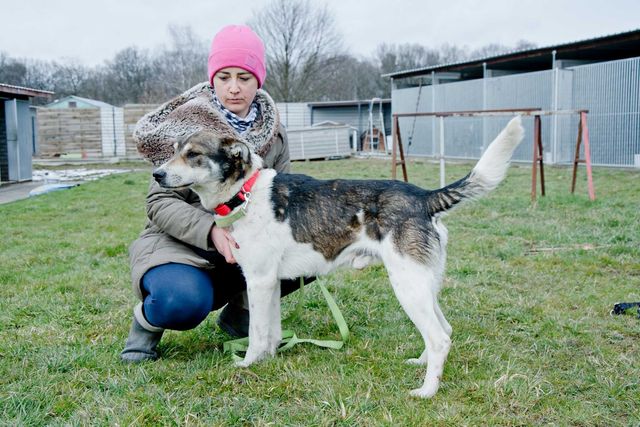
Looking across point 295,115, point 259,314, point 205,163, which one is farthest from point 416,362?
point 295,115

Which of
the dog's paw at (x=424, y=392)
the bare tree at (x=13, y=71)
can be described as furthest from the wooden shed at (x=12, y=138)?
the bare tree at (x=13, y=71)

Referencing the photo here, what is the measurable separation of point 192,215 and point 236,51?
3.29 feet

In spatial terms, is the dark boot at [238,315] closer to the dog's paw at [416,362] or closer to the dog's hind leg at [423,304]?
the dog's paw at [416,362]

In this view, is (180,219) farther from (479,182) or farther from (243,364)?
(479,182)

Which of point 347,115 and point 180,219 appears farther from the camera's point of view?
point 347,115

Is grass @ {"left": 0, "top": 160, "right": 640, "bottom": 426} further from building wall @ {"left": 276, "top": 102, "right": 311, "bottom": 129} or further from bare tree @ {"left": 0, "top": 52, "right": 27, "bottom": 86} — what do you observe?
bare tree @ {"left": 0, "top": 52, "right": 27, "bottom": 86}

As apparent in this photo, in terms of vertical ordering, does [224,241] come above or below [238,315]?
above

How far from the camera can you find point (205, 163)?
10.4ft

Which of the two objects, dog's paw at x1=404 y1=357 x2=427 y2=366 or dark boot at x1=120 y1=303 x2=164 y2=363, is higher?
dark boot at x1=120 y1=303 x2=164 y2=363

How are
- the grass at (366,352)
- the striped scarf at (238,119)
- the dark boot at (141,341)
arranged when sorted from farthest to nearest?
the striped scarf at (238,119)
the dark boot at (141,341)
the grass at (366,352)

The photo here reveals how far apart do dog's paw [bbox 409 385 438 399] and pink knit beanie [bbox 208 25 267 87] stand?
2.06 metres

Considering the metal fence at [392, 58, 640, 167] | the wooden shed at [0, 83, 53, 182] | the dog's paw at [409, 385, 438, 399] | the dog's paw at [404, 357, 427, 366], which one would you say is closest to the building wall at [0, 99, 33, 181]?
the wooden shed at [0, 83, 53, 182]

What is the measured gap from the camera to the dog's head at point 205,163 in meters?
3.11

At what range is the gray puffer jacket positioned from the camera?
3.34 meters
